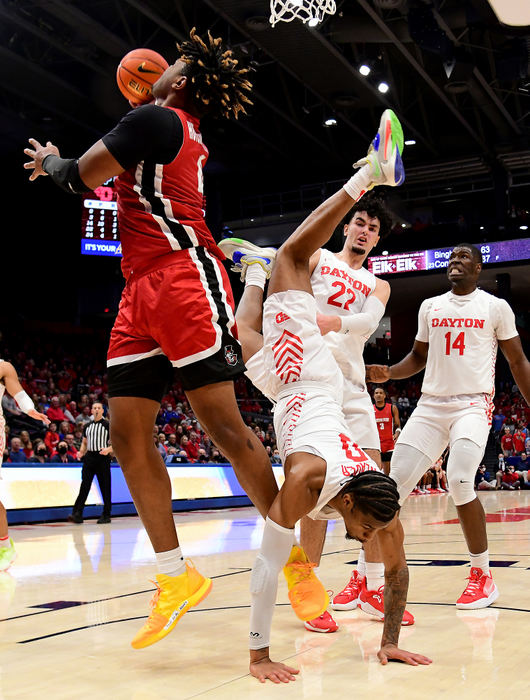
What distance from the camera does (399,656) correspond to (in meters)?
2.67

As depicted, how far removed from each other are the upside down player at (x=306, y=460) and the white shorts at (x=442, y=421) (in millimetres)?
1163

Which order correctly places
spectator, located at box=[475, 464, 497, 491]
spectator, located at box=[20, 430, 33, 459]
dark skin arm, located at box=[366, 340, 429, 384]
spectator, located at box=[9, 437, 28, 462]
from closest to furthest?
dark skin arm, located at box=[366, 340, 429, 384] → spectator, located at box=[9, 437, 28, 462] → spectator, located at box=[20, 430, 33, 459] → spectator, located at box=[475, 464, 497, 491]

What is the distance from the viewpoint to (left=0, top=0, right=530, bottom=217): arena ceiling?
15.8 metres

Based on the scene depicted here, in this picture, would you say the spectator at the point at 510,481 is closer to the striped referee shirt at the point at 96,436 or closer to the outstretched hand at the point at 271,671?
the striped referee shirt at the point at 96,436

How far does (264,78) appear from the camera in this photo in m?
20.4

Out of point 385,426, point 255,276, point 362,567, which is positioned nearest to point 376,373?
point 255,276

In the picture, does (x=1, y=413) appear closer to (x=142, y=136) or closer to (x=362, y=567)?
(x=362, y=567)

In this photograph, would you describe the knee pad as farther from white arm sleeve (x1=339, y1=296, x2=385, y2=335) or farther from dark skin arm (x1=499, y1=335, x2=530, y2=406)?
white arm sleeve (x1=339, y1=296, x2=385, y2=335)

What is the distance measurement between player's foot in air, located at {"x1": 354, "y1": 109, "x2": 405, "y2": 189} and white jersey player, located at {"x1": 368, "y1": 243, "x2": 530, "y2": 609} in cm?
141

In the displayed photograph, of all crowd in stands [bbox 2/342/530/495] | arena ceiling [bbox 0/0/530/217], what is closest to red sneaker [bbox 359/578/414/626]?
crowd in stands [bbox 2/342/530/495]

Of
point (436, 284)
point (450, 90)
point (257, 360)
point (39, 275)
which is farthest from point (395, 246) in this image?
point (257, 360)

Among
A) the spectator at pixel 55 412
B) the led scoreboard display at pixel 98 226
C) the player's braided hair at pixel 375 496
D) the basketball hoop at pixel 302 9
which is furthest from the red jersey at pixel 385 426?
the player's braided hair at pixel 375 496

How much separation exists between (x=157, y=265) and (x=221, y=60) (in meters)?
0.87

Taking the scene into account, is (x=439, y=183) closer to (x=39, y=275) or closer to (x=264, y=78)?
(x=264, y=78)
